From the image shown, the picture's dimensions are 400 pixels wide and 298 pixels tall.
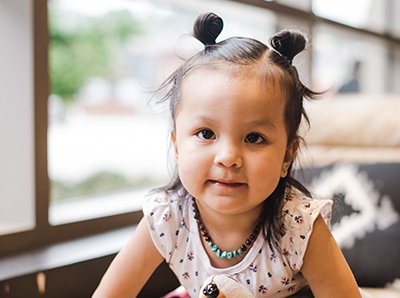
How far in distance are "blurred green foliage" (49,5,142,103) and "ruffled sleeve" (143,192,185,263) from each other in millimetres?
1516

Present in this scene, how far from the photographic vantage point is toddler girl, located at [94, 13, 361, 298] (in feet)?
2.41

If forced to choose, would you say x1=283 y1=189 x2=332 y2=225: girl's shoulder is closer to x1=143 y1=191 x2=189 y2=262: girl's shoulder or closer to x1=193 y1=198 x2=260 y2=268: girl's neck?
x1=193 y1=198 x2=260 y2=268: girl's neck

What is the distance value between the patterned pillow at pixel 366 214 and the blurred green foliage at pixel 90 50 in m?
1.44

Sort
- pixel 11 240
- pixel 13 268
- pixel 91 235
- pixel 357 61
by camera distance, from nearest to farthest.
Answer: pixel 13 268, pixel 11 240, pixel 91 235, pixel 357 61

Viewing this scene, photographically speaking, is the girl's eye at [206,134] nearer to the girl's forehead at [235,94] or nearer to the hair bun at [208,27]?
the girl's forehead at [235,94]

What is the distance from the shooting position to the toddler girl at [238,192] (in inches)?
29.0

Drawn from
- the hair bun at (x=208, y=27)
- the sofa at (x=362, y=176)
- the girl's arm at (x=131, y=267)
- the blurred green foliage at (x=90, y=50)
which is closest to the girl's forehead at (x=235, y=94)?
the hair bun at (x=208, y=27)

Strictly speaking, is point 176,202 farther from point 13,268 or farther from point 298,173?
point 298,173

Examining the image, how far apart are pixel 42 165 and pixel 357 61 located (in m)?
2.97

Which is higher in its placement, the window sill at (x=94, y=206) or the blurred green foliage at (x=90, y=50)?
the blurred green foliage at (x=90, y=50)

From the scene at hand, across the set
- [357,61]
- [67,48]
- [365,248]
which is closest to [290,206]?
[365,248]

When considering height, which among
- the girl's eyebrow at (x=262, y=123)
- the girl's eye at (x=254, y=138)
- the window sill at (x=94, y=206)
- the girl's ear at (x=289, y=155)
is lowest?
the window sill at (x=94, y=206)

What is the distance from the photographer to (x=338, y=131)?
62.2 inches

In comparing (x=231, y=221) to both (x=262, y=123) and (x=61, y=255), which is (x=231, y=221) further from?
(x=61, y=255)
